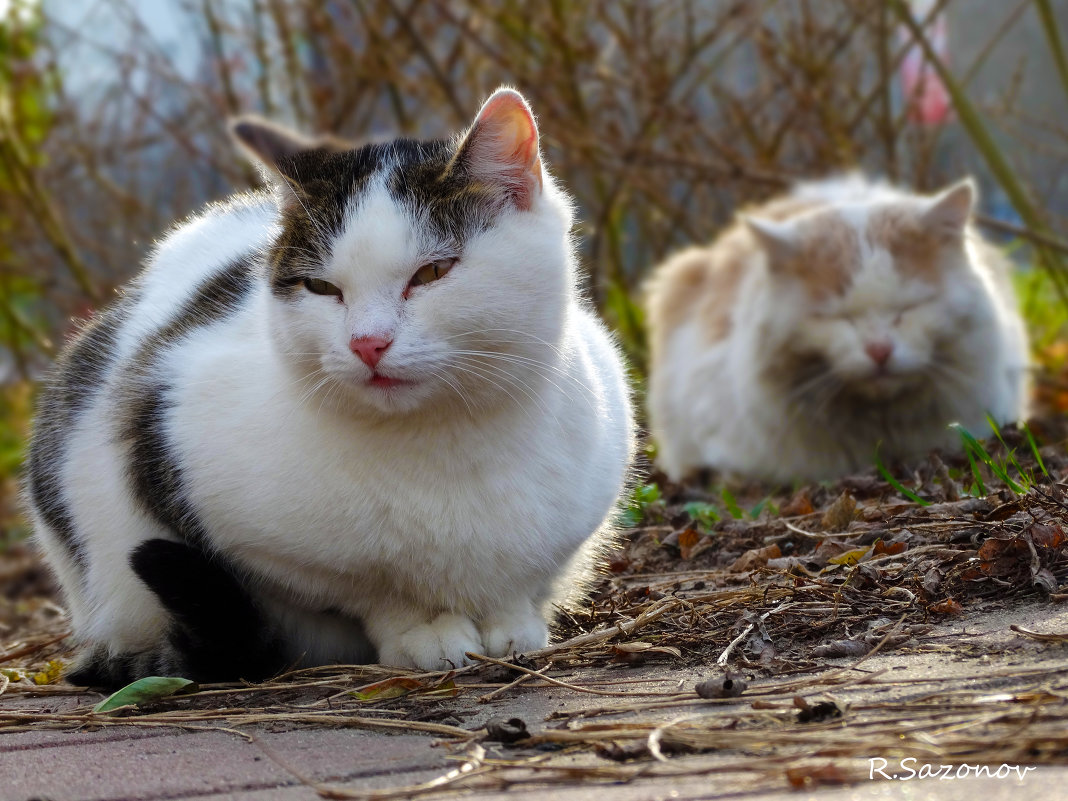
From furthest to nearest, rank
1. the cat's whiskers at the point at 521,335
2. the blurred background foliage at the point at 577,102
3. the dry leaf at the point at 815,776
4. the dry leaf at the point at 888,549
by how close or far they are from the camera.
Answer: the blurred background foliage at the point at 577,102 → the dry leaf at the point at 888,549 → the cat's whiskers at the point at 521,335 → the dry leaf at the point at 815,776

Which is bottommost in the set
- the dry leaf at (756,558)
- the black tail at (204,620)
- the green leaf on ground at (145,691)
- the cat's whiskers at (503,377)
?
the dry leaf at (756,558)

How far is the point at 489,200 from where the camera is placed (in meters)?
2.21

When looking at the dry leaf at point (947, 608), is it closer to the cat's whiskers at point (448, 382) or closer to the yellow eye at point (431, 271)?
the cat's whiskers at point (448, 382)

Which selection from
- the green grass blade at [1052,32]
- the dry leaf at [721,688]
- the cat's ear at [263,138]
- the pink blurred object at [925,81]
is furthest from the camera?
the pink blurred object at [925,81]

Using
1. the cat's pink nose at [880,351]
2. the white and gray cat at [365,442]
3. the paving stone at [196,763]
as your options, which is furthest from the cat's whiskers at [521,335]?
the cat's pink nose at [880,351]

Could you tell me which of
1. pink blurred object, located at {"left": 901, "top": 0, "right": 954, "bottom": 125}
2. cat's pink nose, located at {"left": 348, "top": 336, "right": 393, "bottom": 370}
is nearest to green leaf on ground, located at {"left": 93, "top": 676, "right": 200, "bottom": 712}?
cat's pink nose, located at {"left": 348, "top": 336, "right": 393, "bottom": 370}

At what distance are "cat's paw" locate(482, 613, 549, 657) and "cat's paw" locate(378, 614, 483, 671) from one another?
27mm

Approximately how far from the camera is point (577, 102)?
543 centimetres

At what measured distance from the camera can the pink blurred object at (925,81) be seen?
218 inches

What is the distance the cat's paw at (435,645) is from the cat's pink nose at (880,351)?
2208 millimetres

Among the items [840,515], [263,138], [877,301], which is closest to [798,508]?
[840,515]

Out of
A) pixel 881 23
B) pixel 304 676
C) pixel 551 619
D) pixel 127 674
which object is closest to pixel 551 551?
pixel 551 619

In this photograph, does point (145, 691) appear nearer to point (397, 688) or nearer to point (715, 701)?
point (397, 688)

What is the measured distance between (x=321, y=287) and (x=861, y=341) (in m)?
2.41
